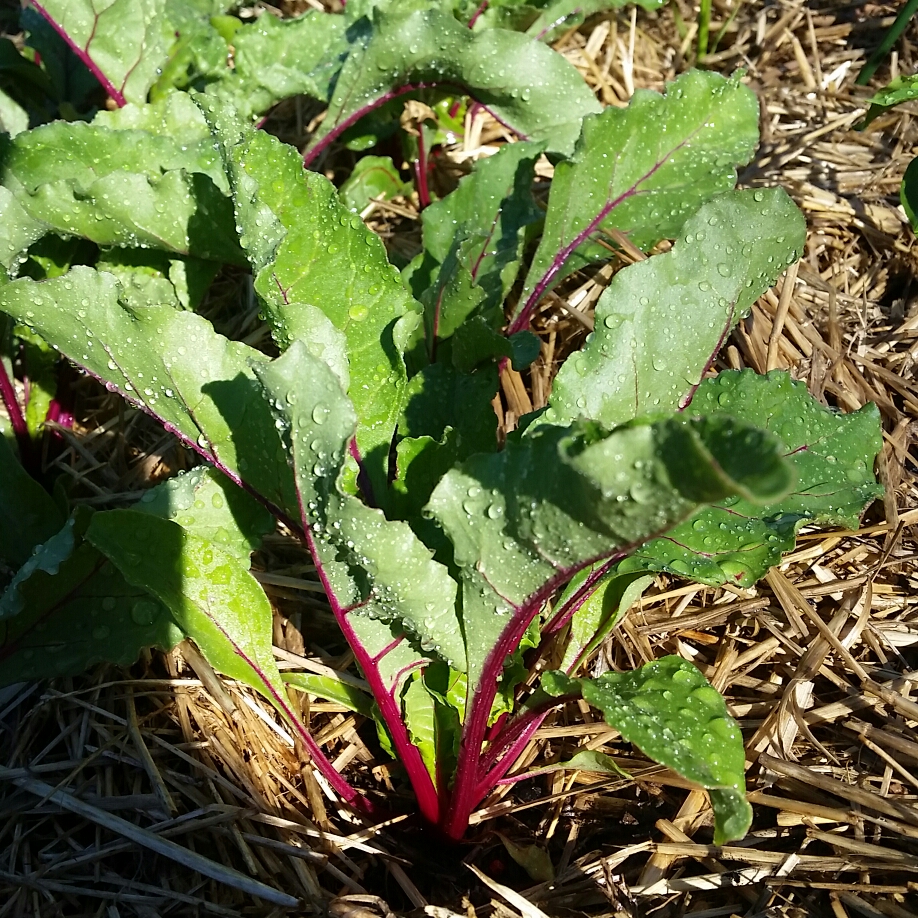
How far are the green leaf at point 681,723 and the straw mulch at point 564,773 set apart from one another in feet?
0.53

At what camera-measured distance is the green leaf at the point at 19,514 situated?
3.93 ft

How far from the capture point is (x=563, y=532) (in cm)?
70

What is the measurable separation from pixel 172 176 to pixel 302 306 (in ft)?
1.20

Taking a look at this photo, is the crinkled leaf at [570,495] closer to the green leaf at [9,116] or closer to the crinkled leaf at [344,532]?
the crinkled leaf at [344,532]

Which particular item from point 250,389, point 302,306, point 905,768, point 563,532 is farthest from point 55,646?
point 905,768

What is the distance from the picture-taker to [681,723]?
32.4 inches

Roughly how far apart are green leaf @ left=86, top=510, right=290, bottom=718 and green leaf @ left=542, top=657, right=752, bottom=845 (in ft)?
1.13

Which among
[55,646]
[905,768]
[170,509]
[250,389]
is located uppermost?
[250,389]

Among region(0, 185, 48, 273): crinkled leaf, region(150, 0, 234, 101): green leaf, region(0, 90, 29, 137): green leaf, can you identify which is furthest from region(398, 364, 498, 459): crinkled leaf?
region(0, 90, 29, 137): green leaf

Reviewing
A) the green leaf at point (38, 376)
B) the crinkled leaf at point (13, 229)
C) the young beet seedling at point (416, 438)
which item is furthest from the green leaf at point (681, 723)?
the green leaf at point (38, 376)

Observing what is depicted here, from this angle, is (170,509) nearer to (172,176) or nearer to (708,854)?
(172,176)

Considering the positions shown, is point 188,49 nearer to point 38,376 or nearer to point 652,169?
point 38,376

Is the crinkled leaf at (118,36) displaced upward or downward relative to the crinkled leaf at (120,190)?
upward

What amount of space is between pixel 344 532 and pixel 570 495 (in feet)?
0.75
